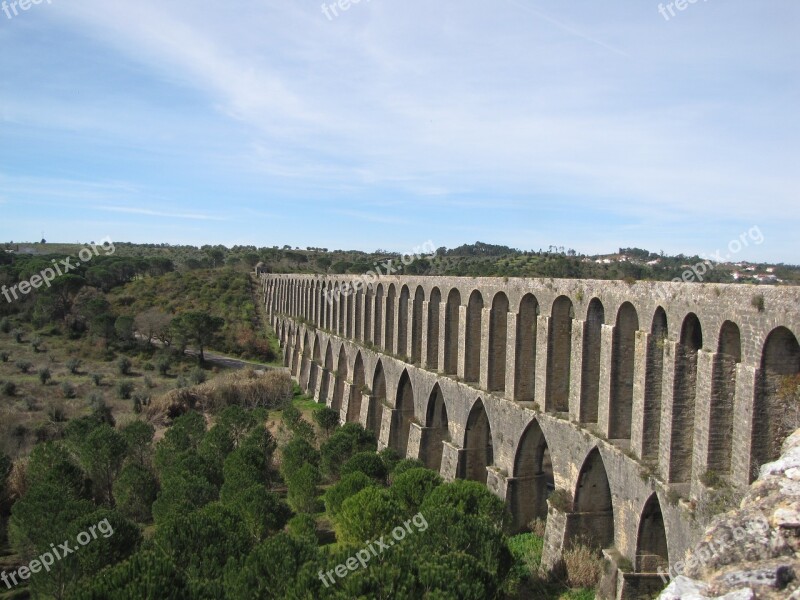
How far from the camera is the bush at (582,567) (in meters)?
14.5

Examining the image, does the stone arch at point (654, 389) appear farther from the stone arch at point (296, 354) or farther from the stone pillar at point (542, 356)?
the stone arch at point (296, 354)

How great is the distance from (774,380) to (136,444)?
21318mm

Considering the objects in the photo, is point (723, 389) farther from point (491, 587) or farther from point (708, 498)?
point (491, 587)

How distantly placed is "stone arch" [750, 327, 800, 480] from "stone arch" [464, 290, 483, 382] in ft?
38.1

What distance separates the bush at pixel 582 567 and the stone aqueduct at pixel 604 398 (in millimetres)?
344

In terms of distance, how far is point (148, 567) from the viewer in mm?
10359

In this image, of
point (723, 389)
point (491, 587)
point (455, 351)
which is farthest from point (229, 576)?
point (455, 351)

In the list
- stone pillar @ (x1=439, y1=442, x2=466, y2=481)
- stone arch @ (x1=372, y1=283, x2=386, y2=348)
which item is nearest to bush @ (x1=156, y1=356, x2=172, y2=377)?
stone arch @ (x1=372, y1=283, x2=386, y2=348)

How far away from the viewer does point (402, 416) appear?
26.8 m

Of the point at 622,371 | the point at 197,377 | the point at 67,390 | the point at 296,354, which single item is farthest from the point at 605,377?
the point at 296,354

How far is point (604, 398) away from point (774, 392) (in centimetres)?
471

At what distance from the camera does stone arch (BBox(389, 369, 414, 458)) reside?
26312 mm

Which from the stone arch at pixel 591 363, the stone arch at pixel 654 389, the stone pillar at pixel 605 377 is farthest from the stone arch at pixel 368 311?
the stone arch at pixel 654 389

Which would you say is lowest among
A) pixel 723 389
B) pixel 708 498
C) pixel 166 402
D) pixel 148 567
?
pixel 166 402
